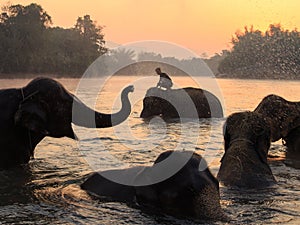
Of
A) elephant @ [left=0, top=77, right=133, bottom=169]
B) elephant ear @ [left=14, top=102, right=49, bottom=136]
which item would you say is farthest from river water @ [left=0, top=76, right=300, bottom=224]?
elephant ear @ [left=14, top=102, right=49, bottom=136]

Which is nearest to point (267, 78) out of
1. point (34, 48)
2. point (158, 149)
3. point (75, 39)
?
point (75, 39)

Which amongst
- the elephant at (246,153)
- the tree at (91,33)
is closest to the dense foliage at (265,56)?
the tree at (91,33)

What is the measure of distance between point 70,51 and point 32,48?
14359mm

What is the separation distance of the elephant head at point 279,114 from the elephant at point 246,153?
8.18 feet

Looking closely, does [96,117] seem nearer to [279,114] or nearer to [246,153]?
[246,153]

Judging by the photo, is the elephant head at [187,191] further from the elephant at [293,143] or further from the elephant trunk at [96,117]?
the elephant at [293,143]

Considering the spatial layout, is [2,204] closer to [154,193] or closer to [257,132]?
[154,193]

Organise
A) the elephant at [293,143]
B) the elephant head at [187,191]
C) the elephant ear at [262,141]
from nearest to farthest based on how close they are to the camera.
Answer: the elephant head at [187,191] → the elephant ear at [262,141] → the elephant at [293,143]

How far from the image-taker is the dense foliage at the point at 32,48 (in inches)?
2892

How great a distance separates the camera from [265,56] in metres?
101

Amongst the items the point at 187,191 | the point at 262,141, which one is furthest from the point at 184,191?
the point at 262,141

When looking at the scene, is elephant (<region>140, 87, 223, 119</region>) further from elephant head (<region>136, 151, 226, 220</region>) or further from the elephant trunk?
elephant head (<region>136, 151, 226, 220</region>)

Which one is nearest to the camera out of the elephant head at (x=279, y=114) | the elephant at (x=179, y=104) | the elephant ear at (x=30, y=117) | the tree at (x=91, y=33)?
the elephant ear at (x=30, y=117)

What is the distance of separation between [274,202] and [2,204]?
3530mm
